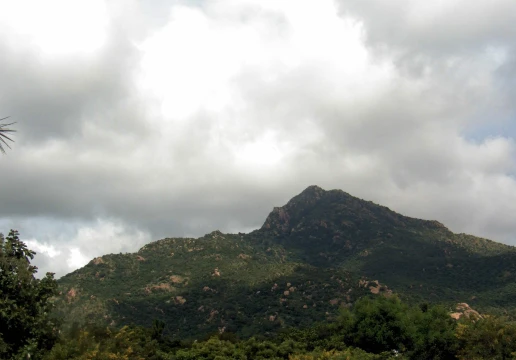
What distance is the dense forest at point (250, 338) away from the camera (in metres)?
22.6

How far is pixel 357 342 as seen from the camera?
52062mm

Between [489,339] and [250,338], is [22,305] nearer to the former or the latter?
[250,338]

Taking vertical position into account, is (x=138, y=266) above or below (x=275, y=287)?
above

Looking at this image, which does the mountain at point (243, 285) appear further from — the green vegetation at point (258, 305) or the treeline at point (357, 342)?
the treeline at point (357, 342)

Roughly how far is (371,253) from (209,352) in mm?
167618

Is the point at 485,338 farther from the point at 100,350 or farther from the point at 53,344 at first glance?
the point at 53,344

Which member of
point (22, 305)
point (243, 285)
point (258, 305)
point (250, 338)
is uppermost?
point (243, 285)

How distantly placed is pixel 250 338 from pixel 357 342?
1480cm

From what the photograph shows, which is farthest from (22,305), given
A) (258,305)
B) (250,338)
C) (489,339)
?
(258,305)

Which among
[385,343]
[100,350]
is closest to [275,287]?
[385,343]

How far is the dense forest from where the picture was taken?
22.6 meters

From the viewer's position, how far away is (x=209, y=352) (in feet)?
133

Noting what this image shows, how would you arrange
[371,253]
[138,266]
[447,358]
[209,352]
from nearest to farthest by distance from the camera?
[209,352] → [447,358] → [138,266] → [371,253]

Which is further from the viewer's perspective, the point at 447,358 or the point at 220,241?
the point at 220,241
